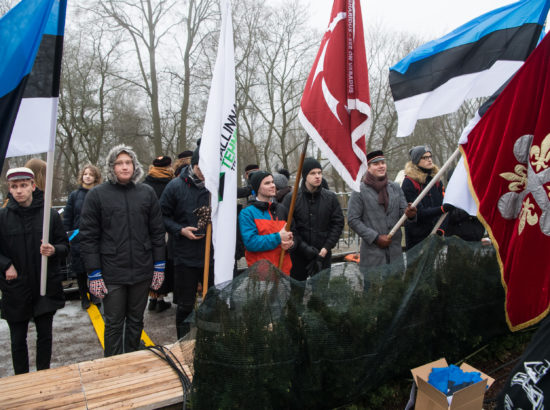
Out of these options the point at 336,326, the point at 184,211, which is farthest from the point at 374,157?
the point at 336,326

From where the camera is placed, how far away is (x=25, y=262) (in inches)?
134

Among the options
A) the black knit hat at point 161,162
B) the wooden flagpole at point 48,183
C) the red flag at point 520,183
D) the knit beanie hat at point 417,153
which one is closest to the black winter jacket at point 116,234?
the wooden flagpole at point 48,183

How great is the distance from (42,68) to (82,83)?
18983 millimetres

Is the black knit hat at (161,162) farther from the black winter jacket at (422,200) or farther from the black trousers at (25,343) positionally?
the black winter jacket at (422,200)

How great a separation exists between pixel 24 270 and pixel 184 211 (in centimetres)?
151

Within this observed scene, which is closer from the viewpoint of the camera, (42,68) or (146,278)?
(42,68)

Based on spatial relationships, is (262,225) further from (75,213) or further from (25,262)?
(75,213)

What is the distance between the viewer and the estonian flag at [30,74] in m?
2.57

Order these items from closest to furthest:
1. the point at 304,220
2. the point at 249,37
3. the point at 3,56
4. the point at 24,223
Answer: the point at 3,56
the point at 24,223
the point at 304,220
the point at 249,37

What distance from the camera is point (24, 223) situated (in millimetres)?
3430

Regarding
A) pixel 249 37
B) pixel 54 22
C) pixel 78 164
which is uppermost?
pixel 249 37

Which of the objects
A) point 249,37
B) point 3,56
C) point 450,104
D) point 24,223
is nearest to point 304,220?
point 450,104

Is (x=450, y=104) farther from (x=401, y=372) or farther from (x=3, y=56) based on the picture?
(x=3, y=56)

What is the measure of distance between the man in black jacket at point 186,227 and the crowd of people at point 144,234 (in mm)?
10
